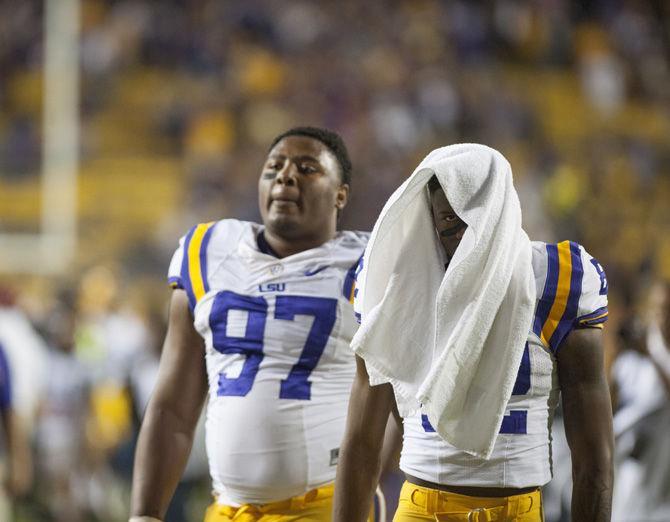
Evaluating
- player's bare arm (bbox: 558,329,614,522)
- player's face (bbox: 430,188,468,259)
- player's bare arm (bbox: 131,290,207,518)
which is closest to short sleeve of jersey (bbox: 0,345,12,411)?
player's bare arm (bbox: 131,290,207,518)

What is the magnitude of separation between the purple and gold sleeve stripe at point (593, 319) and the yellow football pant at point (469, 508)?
1.24 feet

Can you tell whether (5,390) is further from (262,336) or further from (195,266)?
(262,336)

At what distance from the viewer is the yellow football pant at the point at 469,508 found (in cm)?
238

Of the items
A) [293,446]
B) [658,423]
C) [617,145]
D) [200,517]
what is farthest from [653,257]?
[293,446]

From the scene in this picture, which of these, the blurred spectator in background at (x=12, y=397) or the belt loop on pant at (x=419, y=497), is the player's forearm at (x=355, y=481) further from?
the blurred spectator in background at (x=12, y=397)

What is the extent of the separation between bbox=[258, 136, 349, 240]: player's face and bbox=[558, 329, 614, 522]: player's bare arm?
40.4 inches

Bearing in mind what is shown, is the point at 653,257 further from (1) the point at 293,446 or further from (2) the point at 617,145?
(1) the point at 293,446

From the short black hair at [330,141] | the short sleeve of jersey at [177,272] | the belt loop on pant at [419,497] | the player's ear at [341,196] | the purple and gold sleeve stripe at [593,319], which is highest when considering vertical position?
the short black hair at [330,141]

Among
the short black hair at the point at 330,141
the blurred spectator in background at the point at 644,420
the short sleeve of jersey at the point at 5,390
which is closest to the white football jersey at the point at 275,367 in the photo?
the short black hair at the point at 330,141

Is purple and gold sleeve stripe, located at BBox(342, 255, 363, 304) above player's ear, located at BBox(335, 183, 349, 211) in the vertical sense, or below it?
below

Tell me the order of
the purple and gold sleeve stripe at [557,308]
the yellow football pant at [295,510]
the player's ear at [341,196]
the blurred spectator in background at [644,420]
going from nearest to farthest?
the purple and gold sleeve stripe at [557,308] < the yellow football pant at [295,510] < the player's ear at [341,196] < the blurred spectator in background at [644,420]

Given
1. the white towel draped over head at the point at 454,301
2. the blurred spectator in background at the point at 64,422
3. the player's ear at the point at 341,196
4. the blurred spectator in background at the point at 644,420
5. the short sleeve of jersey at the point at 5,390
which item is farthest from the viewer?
the blurred spectator in background at the point at 64,422

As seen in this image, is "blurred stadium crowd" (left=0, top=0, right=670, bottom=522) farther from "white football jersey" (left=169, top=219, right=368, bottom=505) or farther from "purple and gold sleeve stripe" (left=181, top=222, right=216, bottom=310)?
"white football jersey" (left=169, top=219, right=368, bottom=505)

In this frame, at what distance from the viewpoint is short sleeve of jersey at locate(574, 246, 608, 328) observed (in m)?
2.38
